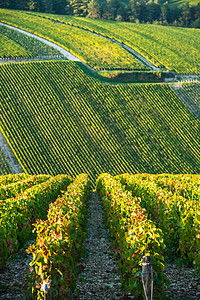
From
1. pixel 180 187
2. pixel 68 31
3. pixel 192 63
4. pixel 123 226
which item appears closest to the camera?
pixel 123 226

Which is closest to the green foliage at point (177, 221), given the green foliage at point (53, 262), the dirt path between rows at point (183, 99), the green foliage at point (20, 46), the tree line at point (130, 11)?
the green foliage at point (53, 262)

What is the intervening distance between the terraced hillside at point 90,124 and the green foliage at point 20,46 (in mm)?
10402

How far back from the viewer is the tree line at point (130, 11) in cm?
15025

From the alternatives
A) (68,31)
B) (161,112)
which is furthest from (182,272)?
(68,31)

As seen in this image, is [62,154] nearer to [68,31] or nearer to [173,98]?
[173,98]

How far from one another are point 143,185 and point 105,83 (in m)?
55.1

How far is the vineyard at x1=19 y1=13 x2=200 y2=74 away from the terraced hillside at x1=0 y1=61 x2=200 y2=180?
24.2 metres

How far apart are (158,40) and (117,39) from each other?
1692 cm

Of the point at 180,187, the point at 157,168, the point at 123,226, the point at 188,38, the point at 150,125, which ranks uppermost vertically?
the point at 188,38

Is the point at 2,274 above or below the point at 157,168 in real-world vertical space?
above

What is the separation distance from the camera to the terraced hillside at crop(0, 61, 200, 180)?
2126 inches

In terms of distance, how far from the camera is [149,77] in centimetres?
8194

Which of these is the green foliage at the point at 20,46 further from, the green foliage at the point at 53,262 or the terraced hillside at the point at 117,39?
the green foliage at the point at 53,262

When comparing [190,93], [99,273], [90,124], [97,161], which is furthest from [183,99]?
[99,273]
